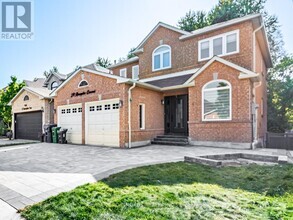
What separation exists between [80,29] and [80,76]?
376cm

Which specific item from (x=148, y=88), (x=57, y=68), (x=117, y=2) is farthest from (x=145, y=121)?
(x=57, y=68)

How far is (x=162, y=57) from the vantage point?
1495 centimetres

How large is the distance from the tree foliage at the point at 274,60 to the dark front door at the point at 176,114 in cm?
1313

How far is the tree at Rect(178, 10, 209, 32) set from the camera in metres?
24.8

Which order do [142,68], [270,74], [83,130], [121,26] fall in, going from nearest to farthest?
[83,130] < [121,26] < [142,68] < [270,74]

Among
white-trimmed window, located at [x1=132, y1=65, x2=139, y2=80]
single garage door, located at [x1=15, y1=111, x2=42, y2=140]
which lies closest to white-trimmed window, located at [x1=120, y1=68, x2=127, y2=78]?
white-trimmed window, located at [x1=132, y1=65, x2=139, y2=80]

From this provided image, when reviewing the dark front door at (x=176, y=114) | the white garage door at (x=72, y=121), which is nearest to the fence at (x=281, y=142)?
the dark front door at (x=176, y=114)

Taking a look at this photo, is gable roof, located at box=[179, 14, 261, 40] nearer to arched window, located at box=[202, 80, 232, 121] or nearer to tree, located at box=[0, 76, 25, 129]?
arched window, located at box=[202, 80, 232, 121]

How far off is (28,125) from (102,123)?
1085cm

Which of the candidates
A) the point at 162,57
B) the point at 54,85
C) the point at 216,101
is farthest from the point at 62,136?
the point at 54,85

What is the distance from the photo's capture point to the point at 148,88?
1226 cm

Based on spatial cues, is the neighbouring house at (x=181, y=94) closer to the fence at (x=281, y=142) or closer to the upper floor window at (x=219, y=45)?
the upper floor window at (x=219, y=45)

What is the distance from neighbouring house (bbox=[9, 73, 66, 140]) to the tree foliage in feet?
63.1

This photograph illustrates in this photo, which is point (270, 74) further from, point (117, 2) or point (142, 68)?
point (117, 2)
